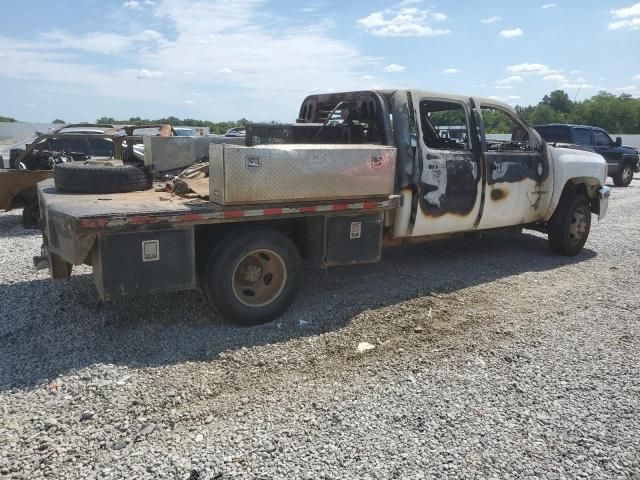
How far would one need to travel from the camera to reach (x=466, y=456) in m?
2.98

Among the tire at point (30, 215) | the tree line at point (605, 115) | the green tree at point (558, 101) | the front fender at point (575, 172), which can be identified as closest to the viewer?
the front fender at point (575, 172)

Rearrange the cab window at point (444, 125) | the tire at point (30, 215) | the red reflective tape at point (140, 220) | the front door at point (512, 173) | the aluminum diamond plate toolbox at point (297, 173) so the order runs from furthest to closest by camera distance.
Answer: the tire at point (30, 215)
the front door at point (512, 173)
the cab window at point (444, 125)
the aluminum diamond plate toolbox at point (297, 173)
the red reflective tape at point (140, 220)

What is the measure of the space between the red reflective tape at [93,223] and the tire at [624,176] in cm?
1825

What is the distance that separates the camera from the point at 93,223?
12.3 feet

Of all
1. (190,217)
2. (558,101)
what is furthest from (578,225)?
(558,101)

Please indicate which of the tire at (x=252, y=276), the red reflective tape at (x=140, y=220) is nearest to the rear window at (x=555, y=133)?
the tire at (x=252, y=276)

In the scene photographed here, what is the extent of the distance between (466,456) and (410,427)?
1.23ft

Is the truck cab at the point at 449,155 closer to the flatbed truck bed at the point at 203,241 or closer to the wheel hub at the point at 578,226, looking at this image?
the wheel hub at the point at 578,226

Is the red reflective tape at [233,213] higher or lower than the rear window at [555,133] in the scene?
lower

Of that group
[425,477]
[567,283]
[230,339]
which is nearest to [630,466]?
[425,477]

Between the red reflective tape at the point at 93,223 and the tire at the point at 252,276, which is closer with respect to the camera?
the red reflective tape at the point at 93,223

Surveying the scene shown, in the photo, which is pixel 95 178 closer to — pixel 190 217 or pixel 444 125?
pixel 190 217

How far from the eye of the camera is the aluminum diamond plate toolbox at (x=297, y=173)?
427 centimetres

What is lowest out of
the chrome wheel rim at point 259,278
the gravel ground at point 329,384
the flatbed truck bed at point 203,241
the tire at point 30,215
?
the gravel ground at point 329,384
